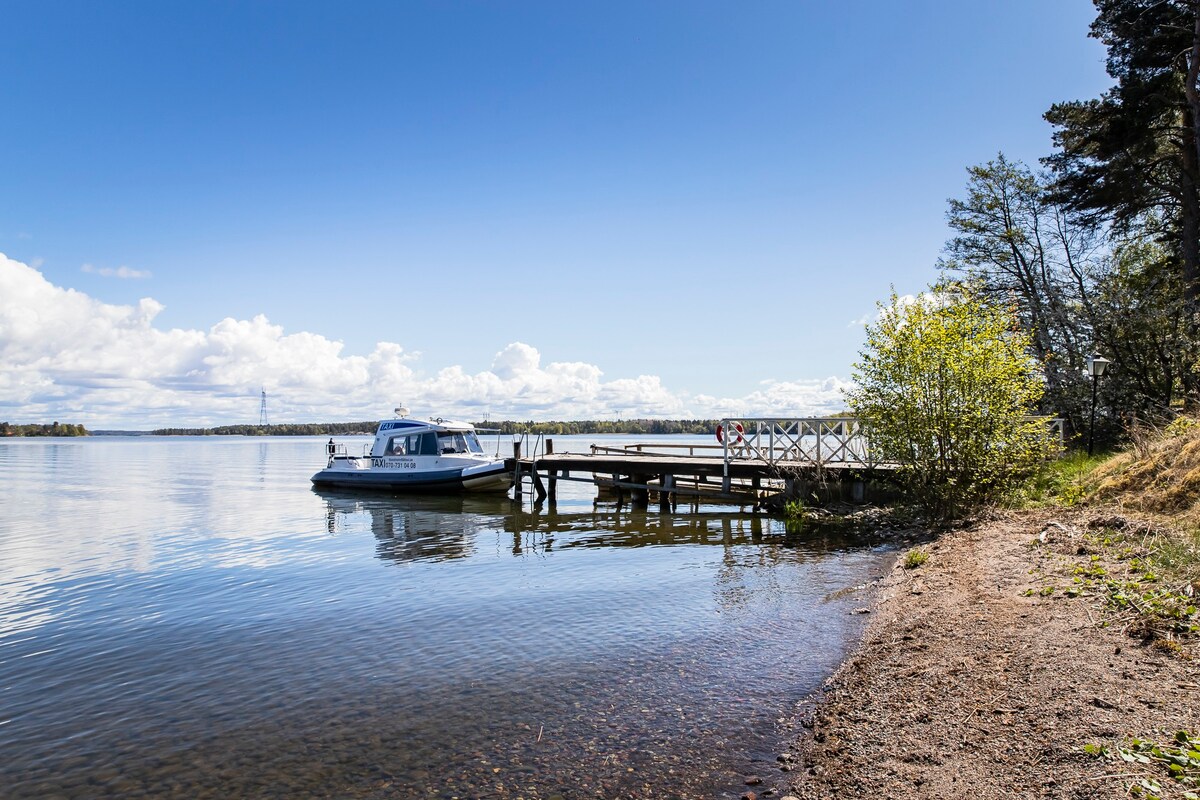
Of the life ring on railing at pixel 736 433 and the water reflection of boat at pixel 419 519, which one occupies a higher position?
the life ring on railing at pixel 736 433

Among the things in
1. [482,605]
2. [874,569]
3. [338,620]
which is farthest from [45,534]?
[874,569]

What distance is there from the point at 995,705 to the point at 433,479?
27406 millimetres

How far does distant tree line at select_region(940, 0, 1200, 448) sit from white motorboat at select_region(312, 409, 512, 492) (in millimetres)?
19783

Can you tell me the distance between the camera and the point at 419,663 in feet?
28.7

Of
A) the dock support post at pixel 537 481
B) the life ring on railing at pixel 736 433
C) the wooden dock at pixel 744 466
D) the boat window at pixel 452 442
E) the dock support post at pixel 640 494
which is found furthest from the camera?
the boat window at pixel 452 442

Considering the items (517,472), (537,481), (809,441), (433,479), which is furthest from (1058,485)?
(433,479)

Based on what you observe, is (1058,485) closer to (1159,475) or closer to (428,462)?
(1159,475)

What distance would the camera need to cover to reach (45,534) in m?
22.1

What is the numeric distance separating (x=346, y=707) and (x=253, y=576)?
364 inches

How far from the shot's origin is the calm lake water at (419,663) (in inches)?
234

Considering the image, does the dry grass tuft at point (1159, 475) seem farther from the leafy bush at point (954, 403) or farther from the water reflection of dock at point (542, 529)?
the water reflection of dock at point (542, 529)

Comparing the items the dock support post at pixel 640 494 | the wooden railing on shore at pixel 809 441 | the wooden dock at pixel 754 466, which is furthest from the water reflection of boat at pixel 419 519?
the wooden railing on shore at pixel 809 441

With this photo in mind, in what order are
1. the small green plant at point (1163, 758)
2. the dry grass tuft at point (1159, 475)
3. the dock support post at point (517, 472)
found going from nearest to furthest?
the small green plant at point (1163, 758) → the dry grass tuft at point (1159, 475) → the dock support post at point (517, 472)

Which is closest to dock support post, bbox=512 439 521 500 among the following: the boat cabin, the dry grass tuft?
the boat cabin
